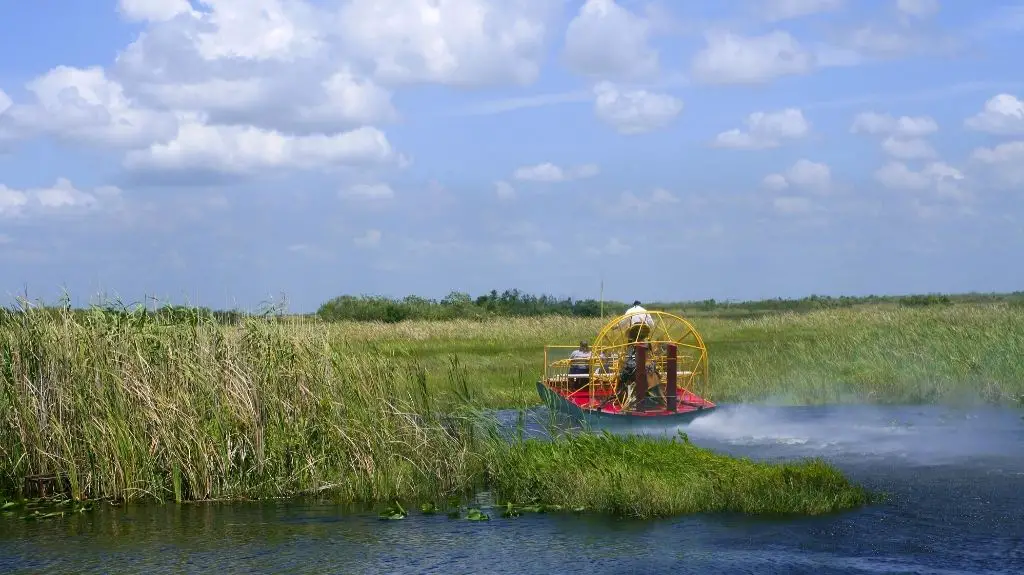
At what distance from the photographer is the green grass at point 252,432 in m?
14.2

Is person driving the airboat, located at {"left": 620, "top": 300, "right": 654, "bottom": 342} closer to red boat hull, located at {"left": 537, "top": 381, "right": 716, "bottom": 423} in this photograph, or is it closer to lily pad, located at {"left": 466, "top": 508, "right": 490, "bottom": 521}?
red boat hull, located at {"left": 537, "top": 381, "right": 716, "bottom": 423}

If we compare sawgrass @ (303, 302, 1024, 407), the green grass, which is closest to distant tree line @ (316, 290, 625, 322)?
sawgrass @ (303, 302, 1024, 407)

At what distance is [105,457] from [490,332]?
101 ft

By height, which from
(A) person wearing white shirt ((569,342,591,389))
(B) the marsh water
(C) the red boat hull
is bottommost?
(B) the marsh water

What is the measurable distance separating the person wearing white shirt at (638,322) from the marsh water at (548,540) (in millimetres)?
6814

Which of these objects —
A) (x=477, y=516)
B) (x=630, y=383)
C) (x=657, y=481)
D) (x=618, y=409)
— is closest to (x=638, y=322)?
(x=630, y=383)

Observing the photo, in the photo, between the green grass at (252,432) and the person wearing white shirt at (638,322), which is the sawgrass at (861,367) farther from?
the person wearing white shirt at (638,322)

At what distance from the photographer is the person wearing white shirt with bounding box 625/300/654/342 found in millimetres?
21703

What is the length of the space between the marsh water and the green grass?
1.71ft

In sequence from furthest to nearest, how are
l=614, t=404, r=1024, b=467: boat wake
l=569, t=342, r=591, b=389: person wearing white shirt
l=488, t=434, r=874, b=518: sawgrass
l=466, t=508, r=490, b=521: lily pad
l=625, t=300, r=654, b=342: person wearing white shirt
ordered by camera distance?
l=569, t=342, r=591, b=389: person wearing white shirt → l=625, t=300, r=654, b=342: person wearing white shirt → l=614, t=404, r=1024, b=467: boat wake → l=466, t=508, r=490, b=521: lily pad → l=488, t=434, r=874, b=518: sawgrass

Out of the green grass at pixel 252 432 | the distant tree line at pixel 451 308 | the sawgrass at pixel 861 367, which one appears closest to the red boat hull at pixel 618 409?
the sawgrass at pixel 861 367

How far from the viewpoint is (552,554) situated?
1184 centimetres

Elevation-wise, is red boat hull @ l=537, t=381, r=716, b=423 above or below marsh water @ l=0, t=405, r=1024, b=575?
above

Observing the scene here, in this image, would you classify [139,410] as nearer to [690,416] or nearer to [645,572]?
[645,572]
